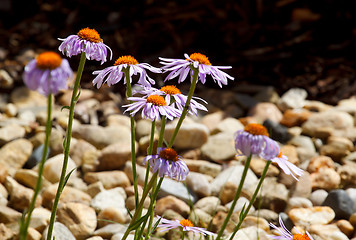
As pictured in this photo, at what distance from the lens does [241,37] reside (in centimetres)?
407

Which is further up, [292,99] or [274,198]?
[292,99]

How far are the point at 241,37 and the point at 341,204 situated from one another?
7.44ft

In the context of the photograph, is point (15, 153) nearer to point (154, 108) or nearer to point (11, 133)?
point (11, 133)

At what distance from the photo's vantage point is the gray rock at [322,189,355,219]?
85.2 inches

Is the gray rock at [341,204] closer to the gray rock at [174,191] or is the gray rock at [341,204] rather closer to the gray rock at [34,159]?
the gray rock at [174,191]

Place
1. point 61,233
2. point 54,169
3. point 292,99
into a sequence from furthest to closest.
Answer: point 292,99 < point 54,169 < point 61,233

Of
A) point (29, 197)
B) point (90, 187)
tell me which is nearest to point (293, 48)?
point (90, 187)

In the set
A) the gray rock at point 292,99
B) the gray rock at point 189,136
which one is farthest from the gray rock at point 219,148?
the gray rock at point 292,99

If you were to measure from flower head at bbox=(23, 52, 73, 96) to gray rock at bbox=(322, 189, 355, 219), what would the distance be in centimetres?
177

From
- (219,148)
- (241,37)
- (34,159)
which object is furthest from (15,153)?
(241,37)

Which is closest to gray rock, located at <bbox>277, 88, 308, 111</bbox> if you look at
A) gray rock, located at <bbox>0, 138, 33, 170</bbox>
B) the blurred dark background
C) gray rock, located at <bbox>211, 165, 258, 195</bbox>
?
the blurred dark background

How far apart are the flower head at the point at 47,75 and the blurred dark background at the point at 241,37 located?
3.10 meters

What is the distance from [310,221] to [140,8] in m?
2.96

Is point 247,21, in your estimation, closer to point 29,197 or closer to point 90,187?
point 90,187
